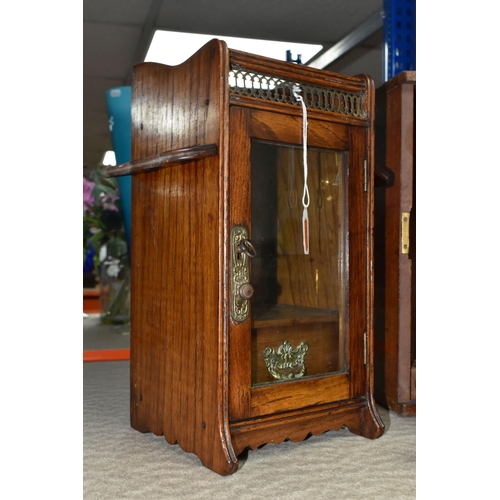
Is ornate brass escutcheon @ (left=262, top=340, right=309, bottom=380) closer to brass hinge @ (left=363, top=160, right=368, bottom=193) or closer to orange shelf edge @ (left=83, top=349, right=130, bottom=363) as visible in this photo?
brass hinge @ (left=363, top=160, right=368, bottom=193)

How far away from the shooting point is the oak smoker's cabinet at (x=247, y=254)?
114 centimetres

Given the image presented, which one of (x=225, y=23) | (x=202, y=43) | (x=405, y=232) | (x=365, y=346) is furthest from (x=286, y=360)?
(x=202, y=43)

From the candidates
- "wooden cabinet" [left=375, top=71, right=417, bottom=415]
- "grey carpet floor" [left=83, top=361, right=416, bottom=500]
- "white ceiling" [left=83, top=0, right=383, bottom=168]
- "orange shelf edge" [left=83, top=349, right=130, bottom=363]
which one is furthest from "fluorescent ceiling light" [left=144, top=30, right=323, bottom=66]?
"grey carpet floor" [left=83, top=361, right=416, bottom=500]

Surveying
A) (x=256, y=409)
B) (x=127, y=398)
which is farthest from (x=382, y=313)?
(x=127, y=398)

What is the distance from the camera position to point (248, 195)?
1.17 meters

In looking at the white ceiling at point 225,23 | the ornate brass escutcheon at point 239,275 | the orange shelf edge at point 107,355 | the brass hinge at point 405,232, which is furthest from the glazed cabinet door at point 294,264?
the white ceiling at point 225,23

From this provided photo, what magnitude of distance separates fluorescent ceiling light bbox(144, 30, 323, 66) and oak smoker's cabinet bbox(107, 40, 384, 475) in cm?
177

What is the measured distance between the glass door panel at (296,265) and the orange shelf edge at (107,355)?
1.35 metres

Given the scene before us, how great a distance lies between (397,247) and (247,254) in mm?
563

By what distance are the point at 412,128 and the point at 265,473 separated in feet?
2.99

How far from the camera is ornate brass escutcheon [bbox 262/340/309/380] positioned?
1.25 meters

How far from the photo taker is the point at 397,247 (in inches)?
61.2

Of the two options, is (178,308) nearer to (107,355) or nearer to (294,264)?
(294,264)
